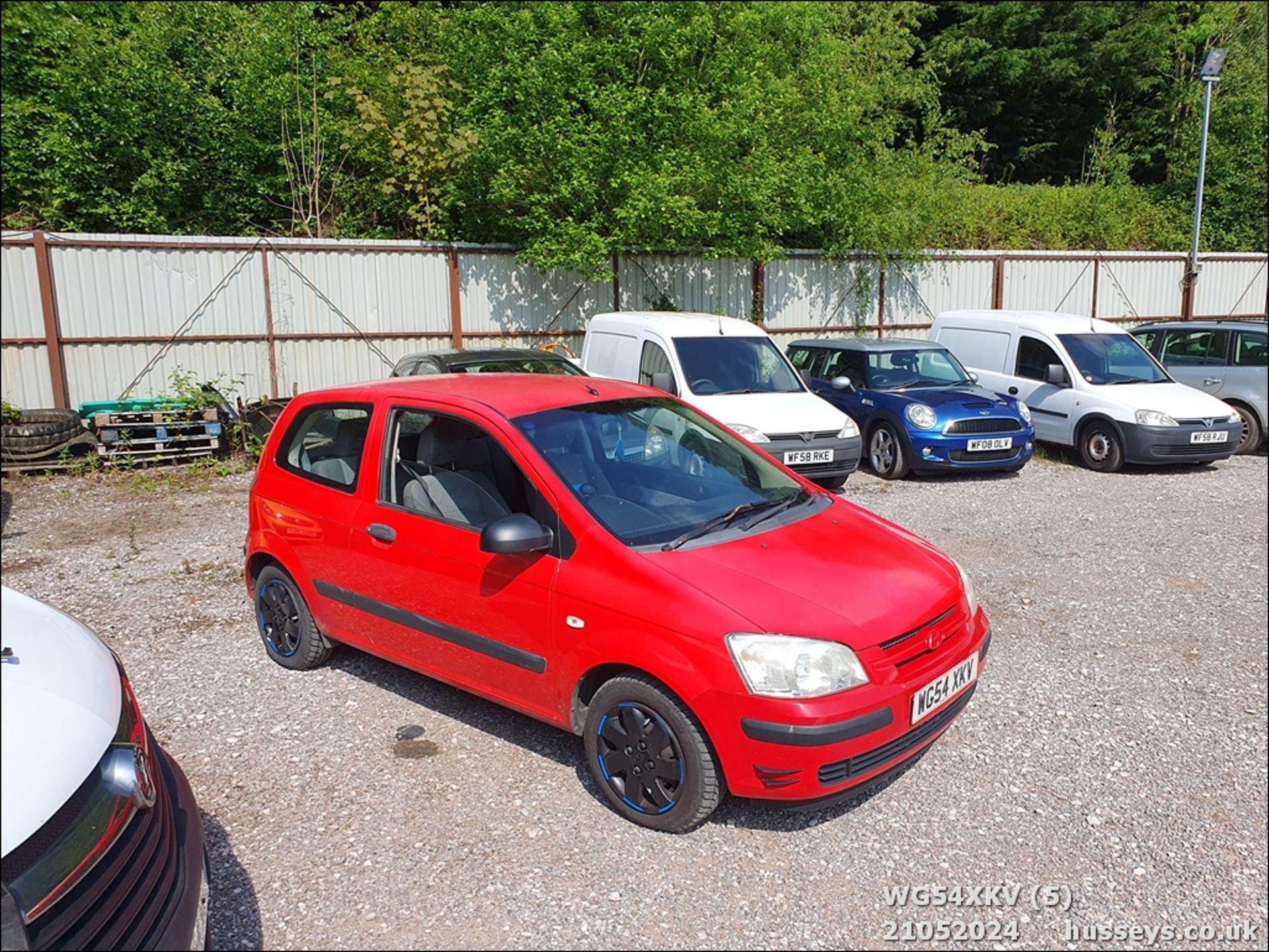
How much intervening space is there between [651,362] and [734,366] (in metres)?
0.87

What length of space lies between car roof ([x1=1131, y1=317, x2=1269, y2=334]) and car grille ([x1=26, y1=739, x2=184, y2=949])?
12970 mm

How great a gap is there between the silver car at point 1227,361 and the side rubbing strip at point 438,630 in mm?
10671

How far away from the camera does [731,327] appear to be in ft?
33.0

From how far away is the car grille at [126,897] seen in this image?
1962 mm

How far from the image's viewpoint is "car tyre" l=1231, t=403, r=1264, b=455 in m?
11.4

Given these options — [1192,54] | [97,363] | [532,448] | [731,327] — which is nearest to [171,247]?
[97,363]

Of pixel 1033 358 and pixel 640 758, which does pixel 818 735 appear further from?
pixel 1033 358

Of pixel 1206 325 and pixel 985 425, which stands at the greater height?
pixel 1206 325

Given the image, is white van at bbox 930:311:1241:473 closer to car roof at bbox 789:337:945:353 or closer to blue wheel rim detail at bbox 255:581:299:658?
car roof at bbox 789:337:945:353

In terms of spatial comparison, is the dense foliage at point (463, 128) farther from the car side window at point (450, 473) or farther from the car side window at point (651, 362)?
the car side window at point (450, 473)

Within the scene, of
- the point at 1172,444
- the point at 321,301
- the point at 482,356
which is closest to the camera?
the point at 482,356

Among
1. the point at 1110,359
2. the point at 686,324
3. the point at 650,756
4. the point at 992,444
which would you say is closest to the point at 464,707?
the point at 650,756

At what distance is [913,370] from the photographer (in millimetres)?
10789

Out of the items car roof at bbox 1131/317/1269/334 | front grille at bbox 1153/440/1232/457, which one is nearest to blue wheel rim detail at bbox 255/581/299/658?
front grille at bbox 1153/440/1232/457
